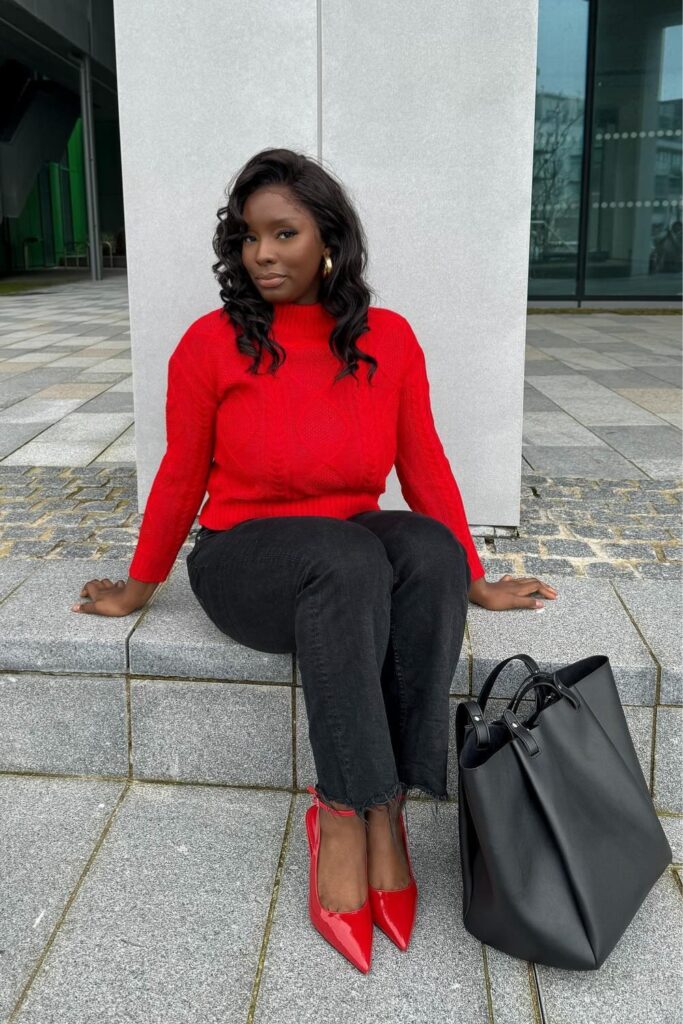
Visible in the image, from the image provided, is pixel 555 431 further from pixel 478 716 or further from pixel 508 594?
pixel 478 716

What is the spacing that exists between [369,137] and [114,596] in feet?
5.85

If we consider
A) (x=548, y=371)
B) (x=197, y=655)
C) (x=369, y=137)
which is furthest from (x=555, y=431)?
(x=197, y=655)

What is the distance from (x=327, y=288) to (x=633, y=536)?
5.91 feet

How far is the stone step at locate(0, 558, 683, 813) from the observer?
8.20 ft

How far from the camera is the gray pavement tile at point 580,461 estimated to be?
15.0ft

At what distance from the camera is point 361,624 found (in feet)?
6.40

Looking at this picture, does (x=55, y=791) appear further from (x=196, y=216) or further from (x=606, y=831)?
(x=196, y=216)

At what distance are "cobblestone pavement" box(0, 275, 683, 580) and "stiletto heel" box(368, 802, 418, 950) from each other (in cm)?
138

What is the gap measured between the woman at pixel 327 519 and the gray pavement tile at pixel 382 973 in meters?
0.04

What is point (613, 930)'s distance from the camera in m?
1.89

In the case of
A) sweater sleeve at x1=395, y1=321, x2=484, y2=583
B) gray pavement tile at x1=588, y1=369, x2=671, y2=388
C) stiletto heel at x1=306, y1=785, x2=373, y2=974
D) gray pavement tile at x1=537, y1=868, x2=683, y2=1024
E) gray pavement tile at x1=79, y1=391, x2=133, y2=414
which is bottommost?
gray pavement tile at x1=537, y1=868, x2=683, y2=1024

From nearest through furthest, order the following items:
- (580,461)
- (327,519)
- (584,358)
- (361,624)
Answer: (361,624)
(327,519)
(580,461)
(584,358)

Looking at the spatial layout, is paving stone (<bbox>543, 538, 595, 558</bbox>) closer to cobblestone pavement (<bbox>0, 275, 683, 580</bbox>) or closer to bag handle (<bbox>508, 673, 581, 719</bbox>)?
cobblestone pavement (<bbox>0, 275, 683, 580</bbox>)

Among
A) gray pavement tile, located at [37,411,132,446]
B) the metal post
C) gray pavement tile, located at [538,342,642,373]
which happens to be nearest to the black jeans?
gray pavement tile, located at [37,411,132,446]
